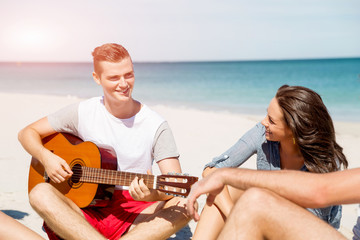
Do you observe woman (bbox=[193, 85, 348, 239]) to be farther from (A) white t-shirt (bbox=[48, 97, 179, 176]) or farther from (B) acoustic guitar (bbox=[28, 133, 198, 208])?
(A) white t-shirt (bbox=[48, 97, 179, 176])

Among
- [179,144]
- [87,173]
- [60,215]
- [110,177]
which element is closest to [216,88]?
[179,144]

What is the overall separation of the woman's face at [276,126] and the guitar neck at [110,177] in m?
0.87

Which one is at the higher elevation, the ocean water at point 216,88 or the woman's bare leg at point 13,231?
the woman's bare leg at point 13,231

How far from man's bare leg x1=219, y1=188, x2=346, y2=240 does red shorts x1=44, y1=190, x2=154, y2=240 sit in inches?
52.4

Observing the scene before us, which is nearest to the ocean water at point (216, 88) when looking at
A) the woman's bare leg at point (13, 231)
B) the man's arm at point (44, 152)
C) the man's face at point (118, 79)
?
the man's face at point (118, 79)

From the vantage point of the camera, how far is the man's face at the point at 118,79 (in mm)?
3275

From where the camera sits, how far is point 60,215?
281 centimetres

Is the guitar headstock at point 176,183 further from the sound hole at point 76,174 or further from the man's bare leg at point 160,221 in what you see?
the sound hole at point 76,174

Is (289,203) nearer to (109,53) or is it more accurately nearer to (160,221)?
(160,221)

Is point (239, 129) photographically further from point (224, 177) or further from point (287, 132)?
point (224, 177)

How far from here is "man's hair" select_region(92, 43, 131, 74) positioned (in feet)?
10.8

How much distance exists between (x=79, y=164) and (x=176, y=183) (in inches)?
41.6

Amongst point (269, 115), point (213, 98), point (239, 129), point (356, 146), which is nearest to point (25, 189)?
point (269, 115)

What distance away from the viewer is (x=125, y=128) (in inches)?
131
